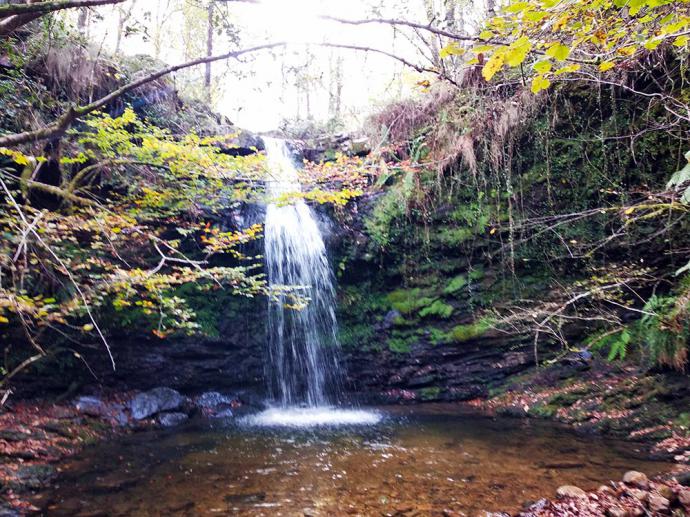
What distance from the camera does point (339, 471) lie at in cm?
429

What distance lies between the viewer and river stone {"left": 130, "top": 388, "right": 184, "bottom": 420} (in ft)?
22.2

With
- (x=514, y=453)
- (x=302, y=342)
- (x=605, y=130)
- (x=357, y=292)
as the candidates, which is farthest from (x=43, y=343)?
(x=605, y=130)

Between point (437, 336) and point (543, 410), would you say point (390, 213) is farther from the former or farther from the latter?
point (543, 410)

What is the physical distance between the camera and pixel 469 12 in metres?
9.12

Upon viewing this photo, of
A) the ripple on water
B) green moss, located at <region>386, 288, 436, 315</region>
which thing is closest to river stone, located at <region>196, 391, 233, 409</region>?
the ripple on water

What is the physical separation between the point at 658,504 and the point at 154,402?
6718 millimetres

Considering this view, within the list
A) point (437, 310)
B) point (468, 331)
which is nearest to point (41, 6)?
point (437, 310)

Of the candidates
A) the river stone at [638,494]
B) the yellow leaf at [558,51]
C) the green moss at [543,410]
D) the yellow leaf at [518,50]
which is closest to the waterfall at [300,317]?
the green moss at [543,410]

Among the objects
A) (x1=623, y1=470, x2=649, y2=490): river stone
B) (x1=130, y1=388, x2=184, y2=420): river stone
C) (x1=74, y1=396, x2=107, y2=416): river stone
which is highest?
(x1=623, y1=470, x2=649, y2=490): river stone

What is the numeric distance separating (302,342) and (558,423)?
484 cm

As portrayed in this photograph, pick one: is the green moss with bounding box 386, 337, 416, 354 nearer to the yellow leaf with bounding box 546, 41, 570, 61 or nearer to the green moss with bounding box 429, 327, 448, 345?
the green moss with bounding box 429, 327, 448, 345

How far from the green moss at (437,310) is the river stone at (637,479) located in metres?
4.71

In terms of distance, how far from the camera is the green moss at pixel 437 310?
825 centimetres

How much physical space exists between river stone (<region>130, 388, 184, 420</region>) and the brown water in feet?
3.25
